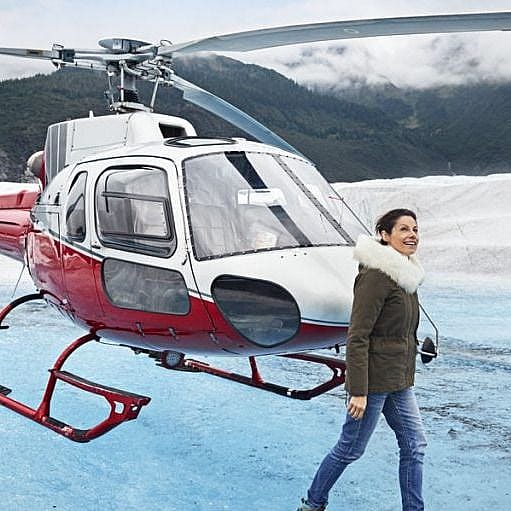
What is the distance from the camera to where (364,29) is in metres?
2.62

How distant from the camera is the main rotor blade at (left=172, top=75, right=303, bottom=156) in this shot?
4.07 meters

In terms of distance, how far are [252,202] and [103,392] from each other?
3.65 feet

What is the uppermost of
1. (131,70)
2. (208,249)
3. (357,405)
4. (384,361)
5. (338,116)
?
(338,116)

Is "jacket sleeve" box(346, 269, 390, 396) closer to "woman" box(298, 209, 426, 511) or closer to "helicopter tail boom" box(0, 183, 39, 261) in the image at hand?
"woman" box(298, 209, 426, 511)

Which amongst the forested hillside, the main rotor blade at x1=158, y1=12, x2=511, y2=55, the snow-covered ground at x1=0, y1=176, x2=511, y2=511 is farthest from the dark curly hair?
the forested hillside

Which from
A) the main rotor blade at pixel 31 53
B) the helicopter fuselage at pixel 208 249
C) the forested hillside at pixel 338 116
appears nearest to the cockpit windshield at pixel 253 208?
the helicopter fuselage at pixel 208 249

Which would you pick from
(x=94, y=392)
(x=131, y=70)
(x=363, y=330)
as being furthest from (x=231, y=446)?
(x=131, y=70)

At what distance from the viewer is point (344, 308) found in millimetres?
2701

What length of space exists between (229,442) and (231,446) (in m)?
0.07

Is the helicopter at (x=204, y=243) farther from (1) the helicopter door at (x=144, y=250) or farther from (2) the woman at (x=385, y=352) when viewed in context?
(2) the woman at (x=385, y=352)

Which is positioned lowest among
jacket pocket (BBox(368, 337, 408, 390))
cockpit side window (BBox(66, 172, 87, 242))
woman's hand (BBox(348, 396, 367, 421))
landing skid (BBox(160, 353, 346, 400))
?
landing skid (BBox(160, 353, 346, 400))

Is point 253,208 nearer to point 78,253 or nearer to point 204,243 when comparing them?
point 204,243

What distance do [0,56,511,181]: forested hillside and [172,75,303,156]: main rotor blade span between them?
63.3 metres

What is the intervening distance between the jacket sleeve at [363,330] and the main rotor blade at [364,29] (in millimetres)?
967
